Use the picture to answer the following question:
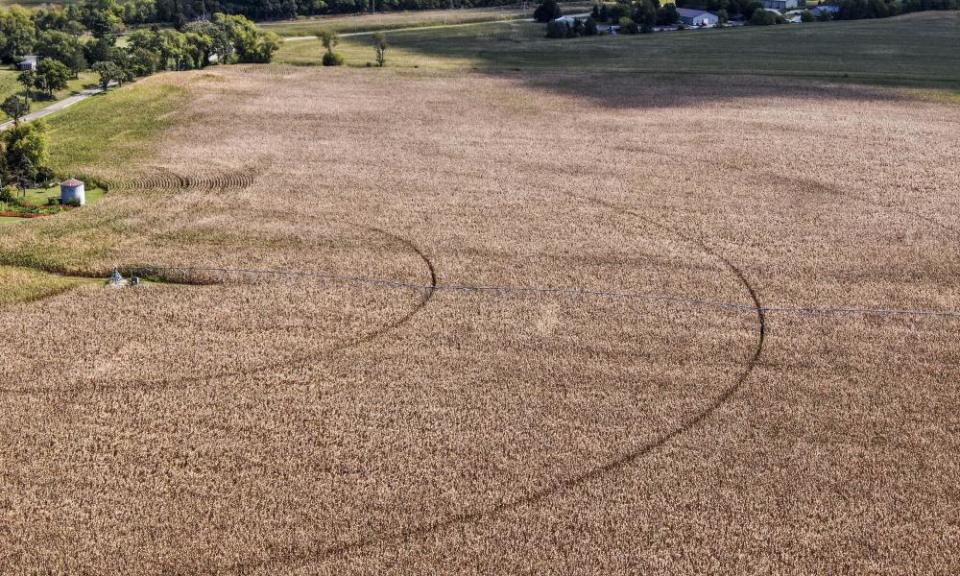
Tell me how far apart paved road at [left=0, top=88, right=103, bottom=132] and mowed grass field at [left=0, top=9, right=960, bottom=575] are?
1413 cm

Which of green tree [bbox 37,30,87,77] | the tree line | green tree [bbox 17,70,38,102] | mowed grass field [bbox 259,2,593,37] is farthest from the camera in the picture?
mowed grass field [bbox 259,2,593,37]

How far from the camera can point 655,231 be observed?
40.8m

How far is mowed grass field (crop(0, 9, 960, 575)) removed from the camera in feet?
68.1

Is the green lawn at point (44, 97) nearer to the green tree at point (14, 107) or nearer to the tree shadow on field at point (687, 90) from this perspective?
the green tree at point (14, 107)

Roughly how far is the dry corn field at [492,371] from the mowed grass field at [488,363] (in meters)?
0.11

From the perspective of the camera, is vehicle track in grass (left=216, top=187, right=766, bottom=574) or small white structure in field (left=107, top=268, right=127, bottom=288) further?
small white structure in field (left=107, top=268, right=127, bottom=288)

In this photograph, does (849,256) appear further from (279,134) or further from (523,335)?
(279,134)

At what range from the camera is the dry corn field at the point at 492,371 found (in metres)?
20.7

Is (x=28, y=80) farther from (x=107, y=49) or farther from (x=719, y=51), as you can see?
(x=719, y=51)

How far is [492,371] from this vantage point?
92.1ft

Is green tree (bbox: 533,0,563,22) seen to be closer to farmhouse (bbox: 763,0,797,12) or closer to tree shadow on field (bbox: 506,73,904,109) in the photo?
farmhouse (bbox: 763,0,797,12)

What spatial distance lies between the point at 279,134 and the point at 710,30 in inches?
3095

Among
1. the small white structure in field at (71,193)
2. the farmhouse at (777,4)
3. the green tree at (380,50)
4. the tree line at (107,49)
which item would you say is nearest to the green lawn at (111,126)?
the tree line at (107,49)

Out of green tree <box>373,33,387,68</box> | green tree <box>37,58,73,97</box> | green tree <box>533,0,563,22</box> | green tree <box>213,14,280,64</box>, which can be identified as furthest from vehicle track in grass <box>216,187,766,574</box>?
green tree <box>533,0,563,22</box>
